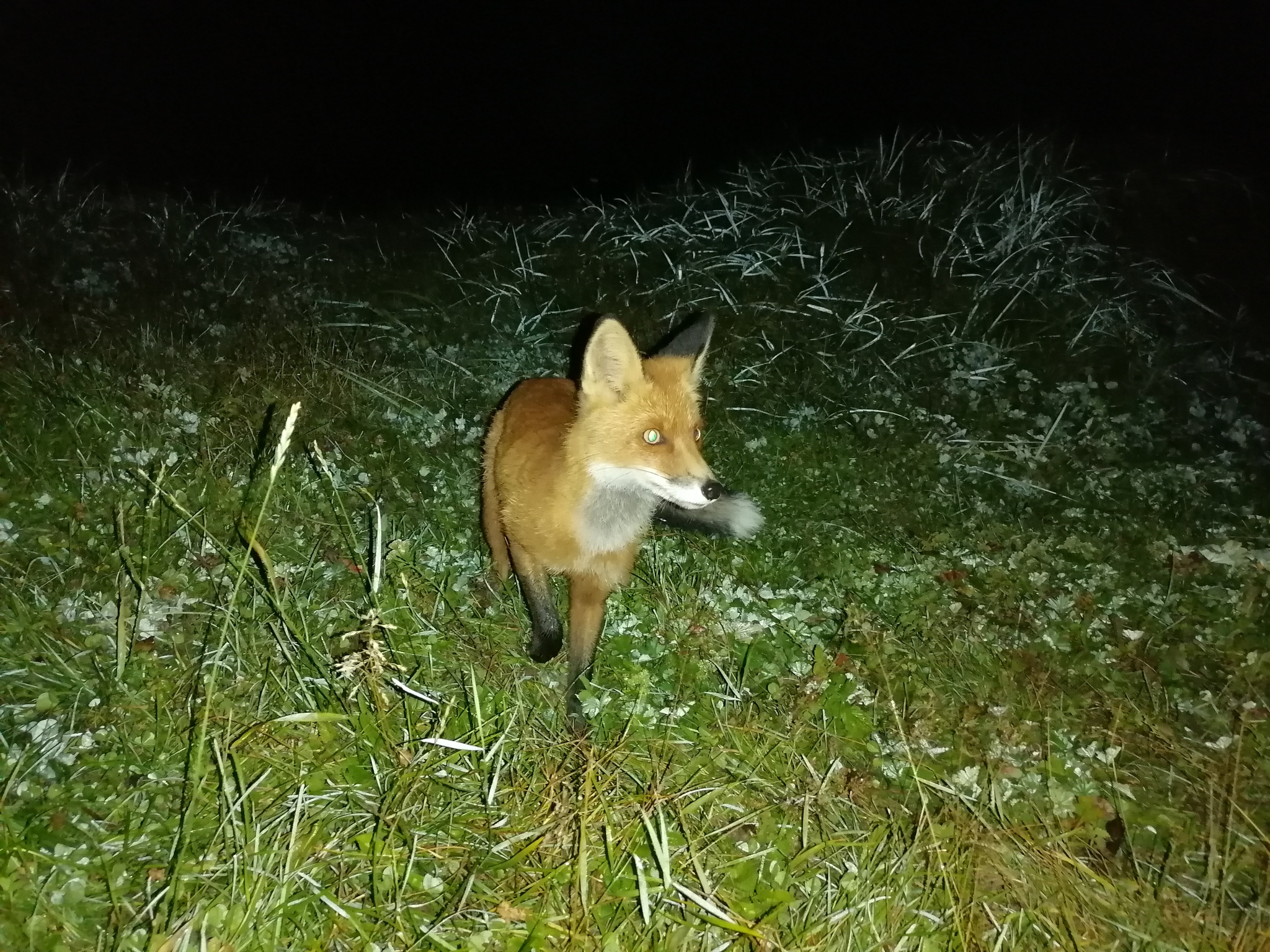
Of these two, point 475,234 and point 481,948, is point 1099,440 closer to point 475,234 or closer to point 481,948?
point 481,948

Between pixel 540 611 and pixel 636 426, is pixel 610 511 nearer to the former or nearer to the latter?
pixel 636 426

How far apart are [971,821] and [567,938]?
51.0 inches

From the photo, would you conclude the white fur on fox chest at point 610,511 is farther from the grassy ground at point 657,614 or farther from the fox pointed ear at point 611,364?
the grassy ground at point 657,614

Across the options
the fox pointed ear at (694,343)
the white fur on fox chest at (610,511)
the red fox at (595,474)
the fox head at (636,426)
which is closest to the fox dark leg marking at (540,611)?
the red fox at (595,474)

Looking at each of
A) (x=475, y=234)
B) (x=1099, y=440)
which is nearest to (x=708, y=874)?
(x=1099, y=440)

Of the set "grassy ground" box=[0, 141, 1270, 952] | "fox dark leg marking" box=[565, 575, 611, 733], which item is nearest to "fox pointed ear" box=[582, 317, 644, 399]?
"fox dark leg marking" box=[565, 575, 611, 733]

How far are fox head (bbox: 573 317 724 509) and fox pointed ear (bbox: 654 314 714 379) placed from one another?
21cm

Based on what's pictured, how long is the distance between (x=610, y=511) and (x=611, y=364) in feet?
1.86

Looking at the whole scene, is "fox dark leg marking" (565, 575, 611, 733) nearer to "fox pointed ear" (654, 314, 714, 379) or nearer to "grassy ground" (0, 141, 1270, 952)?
"grassy ground" (0, 141, 1270, 952)

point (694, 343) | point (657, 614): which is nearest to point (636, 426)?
point (694, 343)

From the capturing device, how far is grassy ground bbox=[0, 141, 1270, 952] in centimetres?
210

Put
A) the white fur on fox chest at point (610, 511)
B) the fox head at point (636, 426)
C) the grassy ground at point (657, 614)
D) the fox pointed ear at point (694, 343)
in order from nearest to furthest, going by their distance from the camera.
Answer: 1. the grassy ground at point (657, 614)
2. the fox head at point (636, 426)
3. the white fur on fox chest at point (610, 511)
4. the fox pointed ear at point (694, 343)

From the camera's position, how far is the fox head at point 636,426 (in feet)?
8.75

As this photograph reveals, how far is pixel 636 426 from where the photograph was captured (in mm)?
2744
